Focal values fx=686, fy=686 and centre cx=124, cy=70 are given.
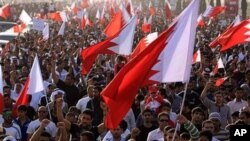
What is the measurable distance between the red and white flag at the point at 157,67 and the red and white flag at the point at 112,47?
3.46m

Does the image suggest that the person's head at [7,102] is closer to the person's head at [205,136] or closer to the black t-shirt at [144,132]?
the black t-shirt at [144,132]

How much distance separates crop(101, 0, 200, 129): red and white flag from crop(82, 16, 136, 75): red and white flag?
346 cm

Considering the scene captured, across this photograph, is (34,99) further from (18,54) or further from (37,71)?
(18,54)

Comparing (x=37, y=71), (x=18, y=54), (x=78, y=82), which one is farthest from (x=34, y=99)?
(x=18, y=54)

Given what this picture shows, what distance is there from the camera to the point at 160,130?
8.41 meters

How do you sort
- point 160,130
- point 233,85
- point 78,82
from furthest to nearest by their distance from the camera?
point 78,82 → point 233,85 → point 160,130

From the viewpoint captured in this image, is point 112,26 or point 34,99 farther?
point 112,26

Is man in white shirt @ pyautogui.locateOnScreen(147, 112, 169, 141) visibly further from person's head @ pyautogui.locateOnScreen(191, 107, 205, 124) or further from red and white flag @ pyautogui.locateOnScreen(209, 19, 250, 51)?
red and white flag @ pyautogui.locateOnScreen(209, 19, 250, 51)

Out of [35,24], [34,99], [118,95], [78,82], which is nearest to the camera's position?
[118,95]

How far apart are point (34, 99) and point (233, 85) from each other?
3.70 m

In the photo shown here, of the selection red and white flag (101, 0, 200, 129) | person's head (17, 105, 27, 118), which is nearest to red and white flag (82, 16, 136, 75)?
person's head (17, 105, 27, 118)

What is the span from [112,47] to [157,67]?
405 cm

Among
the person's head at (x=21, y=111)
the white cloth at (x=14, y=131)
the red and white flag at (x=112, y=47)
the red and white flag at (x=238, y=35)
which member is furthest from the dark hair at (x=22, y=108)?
the red and white flag at (x=238, y=35)

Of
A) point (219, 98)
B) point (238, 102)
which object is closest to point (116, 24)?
point (238, 102)
